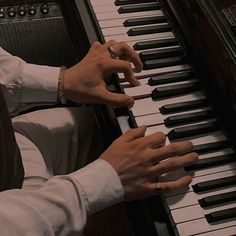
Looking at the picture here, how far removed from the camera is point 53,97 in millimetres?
1144

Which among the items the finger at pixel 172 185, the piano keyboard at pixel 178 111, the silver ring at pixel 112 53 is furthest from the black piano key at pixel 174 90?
the finger at pixel 172 185

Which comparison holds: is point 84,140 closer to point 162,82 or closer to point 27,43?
point 162,82

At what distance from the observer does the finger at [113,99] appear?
1.02 metres

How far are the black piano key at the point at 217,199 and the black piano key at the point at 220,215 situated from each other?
21 mm

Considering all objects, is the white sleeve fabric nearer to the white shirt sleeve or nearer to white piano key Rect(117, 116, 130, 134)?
white piano key Rect(117, 116, 130, 134)

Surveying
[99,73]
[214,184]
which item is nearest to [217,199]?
[214,184]

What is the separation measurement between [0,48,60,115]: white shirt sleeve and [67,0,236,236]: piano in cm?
12

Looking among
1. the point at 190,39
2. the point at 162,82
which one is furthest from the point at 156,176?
the point at 190,39

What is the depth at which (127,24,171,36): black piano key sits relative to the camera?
1161mm

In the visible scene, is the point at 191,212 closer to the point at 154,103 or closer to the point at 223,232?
the point at 223,232

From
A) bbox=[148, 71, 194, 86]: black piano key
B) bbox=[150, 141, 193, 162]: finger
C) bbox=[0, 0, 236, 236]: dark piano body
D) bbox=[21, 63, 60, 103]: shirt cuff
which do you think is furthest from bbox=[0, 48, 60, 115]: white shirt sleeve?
bbox=[150, 141, 193, 162]: finger

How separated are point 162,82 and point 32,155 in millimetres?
338

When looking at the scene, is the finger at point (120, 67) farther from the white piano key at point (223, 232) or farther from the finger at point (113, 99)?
the white piano key at point (223, 232)

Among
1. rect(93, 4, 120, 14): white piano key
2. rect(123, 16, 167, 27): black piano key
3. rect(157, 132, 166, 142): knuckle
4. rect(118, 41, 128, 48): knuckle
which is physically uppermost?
rect(93, 4, 120, 14): white piano key
